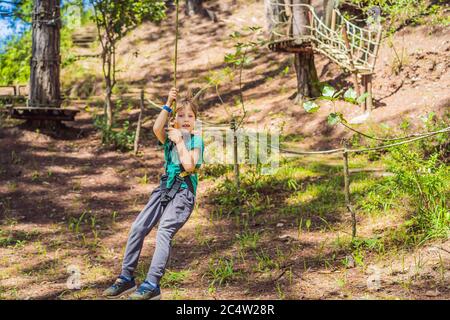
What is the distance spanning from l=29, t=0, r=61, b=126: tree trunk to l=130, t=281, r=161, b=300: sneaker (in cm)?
738

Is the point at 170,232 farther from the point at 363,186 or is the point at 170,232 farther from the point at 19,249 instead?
the point at 363,186

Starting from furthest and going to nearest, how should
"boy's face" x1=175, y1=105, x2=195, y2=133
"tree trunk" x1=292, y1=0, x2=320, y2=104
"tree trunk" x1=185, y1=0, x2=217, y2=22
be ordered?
"tree trunk" x1=185, y1=0, x2=217, y2=22, "tree trunk" x1=292, y1=0, x2=320, y2=104, "boy's face" x1=175, y1=105, x2=195, y2=133

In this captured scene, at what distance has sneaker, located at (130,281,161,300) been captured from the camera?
405 centimetres

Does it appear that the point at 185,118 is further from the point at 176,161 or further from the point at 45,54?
the point at 45,54

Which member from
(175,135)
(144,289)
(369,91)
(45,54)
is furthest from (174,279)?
(45,54)

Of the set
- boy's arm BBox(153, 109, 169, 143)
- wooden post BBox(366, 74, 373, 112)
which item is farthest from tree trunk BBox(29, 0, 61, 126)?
boy's arm BBox(153, 109, 169, 143)

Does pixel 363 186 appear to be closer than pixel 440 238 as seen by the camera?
No

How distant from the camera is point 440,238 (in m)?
5.11

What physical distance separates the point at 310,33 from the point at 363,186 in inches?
192

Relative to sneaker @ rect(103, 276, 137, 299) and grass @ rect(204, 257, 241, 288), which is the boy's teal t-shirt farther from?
grass @ rect(204, 257, 241, 288)

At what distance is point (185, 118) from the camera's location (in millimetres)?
4395

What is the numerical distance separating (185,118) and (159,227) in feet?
2.90
